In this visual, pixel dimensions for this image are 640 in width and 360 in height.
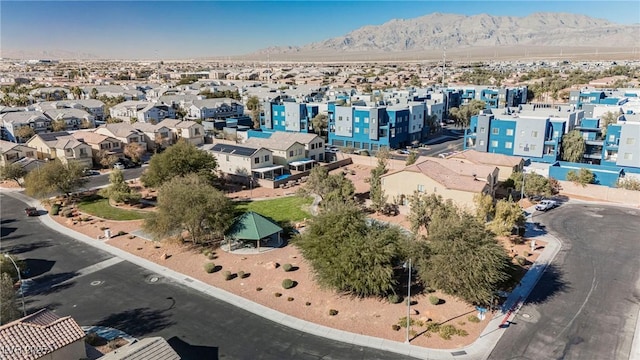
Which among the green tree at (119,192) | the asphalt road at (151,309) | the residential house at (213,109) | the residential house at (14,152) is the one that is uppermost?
the residential house at (213,109)

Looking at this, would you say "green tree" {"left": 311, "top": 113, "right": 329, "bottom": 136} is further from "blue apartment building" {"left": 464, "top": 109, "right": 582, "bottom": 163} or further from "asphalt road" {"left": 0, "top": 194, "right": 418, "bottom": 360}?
"asphalt road" {"left": 0, "top": 194, "right": 418, "bottom": 360}

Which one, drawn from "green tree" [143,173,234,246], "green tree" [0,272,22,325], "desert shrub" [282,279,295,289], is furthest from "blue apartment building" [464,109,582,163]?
"green tree" [0,272,22,325]

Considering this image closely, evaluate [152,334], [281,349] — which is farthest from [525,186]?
[152,334]

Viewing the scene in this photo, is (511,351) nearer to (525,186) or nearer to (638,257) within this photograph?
(638,257)

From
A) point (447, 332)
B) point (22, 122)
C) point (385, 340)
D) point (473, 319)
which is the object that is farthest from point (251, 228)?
point (22, 122)

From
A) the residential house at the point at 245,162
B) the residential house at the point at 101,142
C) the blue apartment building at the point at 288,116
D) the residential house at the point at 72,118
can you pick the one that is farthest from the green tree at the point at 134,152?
the blue apartment building at the point at 288,116

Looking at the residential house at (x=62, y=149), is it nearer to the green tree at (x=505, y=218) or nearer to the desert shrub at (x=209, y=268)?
the desert shrub at (x=209, y=268)

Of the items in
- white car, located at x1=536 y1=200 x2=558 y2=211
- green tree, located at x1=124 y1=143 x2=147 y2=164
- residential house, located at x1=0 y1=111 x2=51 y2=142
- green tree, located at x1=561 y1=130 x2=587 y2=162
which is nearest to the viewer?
white car, located at x1=536 y1=200 x2=558 y2=211
